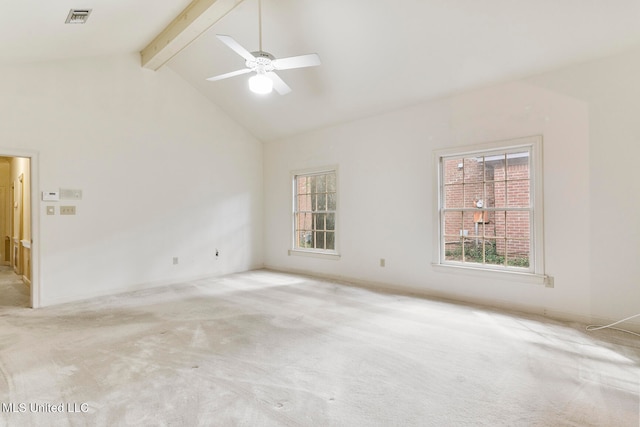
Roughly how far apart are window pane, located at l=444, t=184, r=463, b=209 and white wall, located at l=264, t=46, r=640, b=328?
8.7 inches

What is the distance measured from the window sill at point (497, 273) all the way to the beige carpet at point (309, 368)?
0.46 m

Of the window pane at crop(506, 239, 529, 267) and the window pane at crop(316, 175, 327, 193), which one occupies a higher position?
the window pane at crop(316, 175, 327, 193)

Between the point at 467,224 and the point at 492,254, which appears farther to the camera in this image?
the point at 467,224

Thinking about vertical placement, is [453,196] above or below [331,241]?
above

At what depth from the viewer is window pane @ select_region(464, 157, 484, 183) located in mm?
4273

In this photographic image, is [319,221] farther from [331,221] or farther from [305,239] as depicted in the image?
[305,239]

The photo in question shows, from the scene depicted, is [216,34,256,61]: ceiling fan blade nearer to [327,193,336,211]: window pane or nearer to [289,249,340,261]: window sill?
[327,193,336,211]: window pane

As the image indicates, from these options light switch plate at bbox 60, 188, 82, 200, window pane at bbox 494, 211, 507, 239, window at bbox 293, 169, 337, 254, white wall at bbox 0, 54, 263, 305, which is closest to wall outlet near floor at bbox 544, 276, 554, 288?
window pane at bbox 494, 211, 507, 239

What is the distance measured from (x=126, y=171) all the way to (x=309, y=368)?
410 centimetres

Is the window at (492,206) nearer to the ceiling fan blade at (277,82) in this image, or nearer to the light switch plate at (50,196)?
the ceiling fan blade at (277,82)

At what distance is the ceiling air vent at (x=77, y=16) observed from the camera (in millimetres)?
3100

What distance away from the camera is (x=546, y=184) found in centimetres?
372

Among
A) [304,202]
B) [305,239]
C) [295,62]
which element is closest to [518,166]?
[295,62]

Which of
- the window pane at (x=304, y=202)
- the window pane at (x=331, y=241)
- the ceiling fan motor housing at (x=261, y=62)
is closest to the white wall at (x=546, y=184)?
the window pane at (x=331, y=241)
